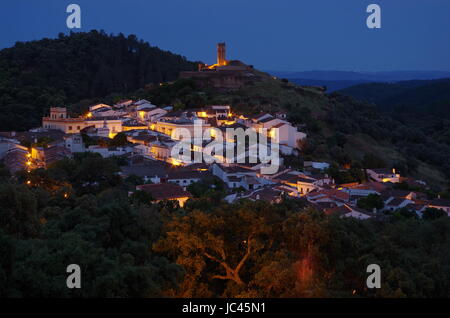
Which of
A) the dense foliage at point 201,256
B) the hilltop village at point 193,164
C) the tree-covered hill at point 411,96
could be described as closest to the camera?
the dense foliage at point 201,256

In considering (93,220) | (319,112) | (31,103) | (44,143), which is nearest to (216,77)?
(319,112)

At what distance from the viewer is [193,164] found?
2616cm

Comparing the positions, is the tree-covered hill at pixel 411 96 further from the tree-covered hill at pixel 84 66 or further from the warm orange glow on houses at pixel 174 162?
the warm orange glow on houses at pixel 174 162

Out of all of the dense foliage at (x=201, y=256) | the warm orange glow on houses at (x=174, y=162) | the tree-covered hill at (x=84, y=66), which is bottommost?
the warm orange glow on houses at (x=174, y=162)

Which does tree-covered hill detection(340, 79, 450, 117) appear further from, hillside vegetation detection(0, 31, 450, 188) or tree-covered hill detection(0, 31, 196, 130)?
tree-covered hill detection(0, 31, 196, 130)

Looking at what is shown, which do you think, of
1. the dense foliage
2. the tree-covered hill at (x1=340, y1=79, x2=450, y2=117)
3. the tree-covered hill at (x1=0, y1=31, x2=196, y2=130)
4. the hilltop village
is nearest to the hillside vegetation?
the tree-covered hill at (x1=0, y1=31, x2=196, y2=130)

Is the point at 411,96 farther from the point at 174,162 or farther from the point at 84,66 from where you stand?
the point at 174,162

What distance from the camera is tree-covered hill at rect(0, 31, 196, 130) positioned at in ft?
170

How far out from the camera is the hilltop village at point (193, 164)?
A: 21.6 metres

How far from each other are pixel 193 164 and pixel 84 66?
37.1 m

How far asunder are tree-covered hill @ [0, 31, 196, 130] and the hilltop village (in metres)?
14.3

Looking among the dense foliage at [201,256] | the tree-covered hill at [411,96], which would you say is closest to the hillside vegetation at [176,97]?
the tree-covered hill at [411,96]

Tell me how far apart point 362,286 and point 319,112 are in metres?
34.7

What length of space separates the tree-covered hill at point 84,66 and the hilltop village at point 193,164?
14.3 metres
